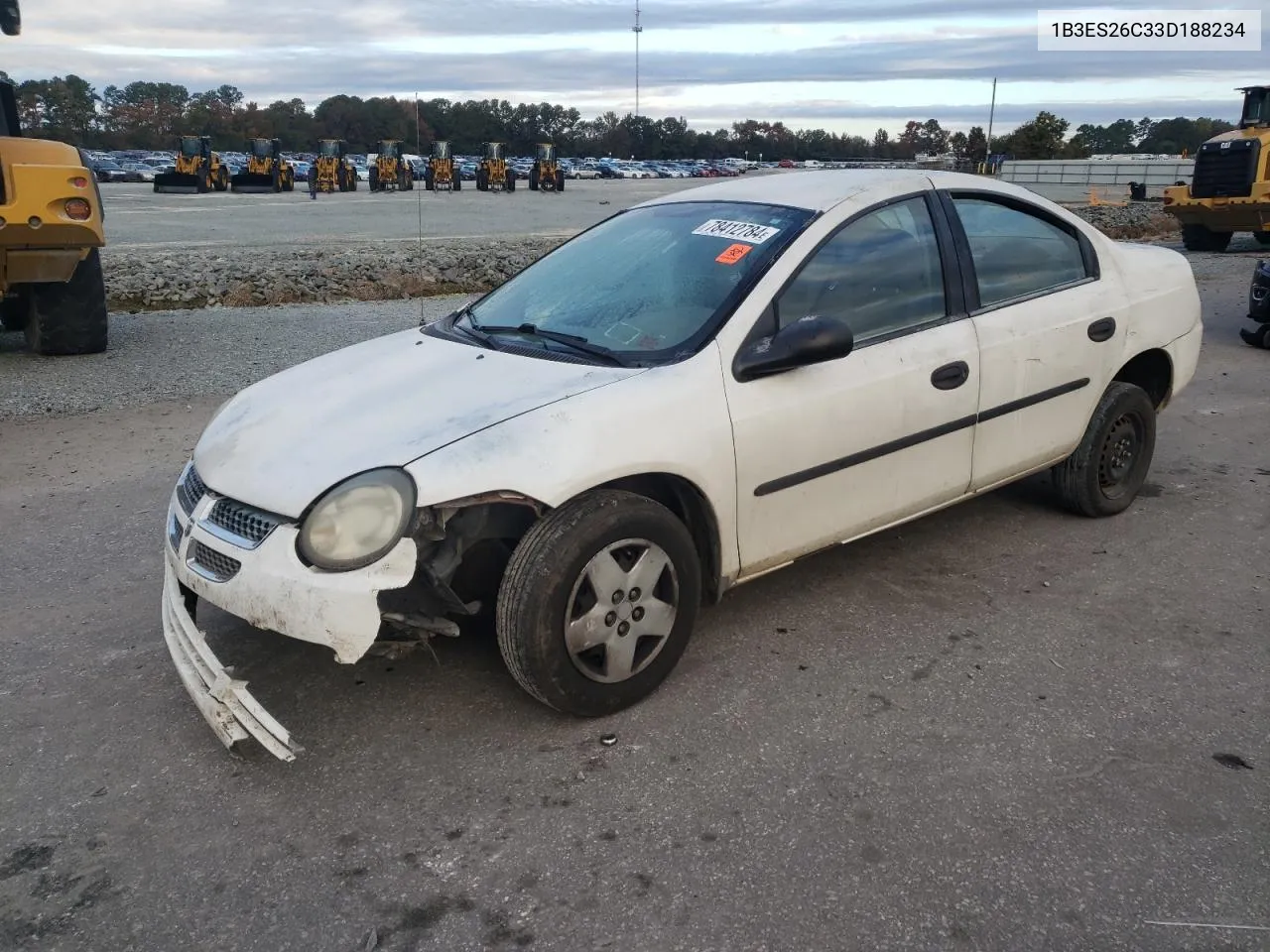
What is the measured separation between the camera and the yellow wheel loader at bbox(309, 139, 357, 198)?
42897mm

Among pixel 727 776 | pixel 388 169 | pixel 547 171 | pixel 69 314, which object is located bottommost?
pixel 727 776

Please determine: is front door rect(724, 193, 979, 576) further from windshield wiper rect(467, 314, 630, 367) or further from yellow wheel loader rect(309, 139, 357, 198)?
yellow wheel loader rect(309, 139, 357, 198)

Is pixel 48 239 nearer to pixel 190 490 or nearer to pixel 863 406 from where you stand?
pixel 190 490

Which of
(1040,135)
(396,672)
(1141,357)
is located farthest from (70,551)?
(1040,135)

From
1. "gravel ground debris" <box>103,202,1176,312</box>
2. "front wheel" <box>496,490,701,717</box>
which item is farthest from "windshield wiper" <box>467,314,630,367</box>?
"gravel ground debris" <box>103,202,1176,312</box>

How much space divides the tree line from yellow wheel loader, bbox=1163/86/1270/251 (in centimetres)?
3758

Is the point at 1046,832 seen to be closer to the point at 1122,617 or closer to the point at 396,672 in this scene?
the point at 1122,617

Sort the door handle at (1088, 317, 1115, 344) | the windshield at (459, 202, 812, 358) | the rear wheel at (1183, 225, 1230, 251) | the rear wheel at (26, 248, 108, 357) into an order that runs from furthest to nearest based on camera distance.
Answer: the rear wheel at (1183, 225, 1230, 251) → the rear wheel at (26, 248, 108, 357) → the door handle at (1088, 317, 1115, 344) → the windshield at (459, 202, 812, 358)

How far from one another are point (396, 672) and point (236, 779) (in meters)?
0.69

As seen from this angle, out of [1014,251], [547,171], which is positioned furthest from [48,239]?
[547,171]

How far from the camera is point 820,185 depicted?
13.1ft

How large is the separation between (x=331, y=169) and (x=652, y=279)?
4354cm

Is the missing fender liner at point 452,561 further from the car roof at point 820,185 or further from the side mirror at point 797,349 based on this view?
the car roof at point 820,185

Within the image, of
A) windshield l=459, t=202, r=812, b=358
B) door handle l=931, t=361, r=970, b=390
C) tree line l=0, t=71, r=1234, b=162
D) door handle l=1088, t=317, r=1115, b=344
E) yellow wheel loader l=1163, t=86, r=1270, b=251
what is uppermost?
tree line l=0, t=71, r=1234, b=162
